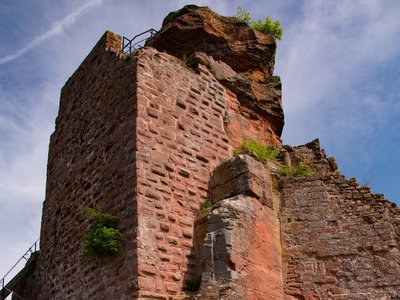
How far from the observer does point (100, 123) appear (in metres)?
9.48

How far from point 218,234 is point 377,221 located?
282 cm

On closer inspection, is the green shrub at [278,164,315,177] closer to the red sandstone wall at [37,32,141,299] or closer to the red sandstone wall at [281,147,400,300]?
the red sandstone wall at [281,147,400,300]

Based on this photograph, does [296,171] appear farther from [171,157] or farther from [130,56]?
[130,56]

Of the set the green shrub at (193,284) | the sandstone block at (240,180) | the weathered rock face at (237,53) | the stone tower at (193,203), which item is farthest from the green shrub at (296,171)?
the green shrub at (193,284)

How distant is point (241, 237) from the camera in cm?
769

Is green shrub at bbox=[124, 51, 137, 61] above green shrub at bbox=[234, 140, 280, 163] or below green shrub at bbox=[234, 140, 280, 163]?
above

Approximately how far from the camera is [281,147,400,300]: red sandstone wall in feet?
26.6

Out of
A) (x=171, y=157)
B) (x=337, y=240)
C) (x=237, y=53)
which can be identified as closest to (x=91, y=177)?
(x=171, y=157)

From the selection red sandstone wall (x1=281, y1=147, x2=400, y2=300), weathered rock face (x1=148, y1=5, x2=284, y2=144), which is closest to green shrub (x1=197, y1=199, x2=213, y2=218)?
red sandstone wall (x1=281, y1=147, x2=400, y2=300)

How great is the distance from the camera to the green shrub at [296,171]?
945cm

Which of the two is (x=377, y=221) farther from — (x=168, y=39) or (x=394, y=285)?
(x=168, y=39)

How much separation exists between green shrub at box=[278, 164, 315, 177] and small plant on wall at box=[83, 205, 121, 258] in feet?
11.0

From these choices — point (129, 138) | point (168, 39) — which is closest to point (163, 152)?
point (129, 138)

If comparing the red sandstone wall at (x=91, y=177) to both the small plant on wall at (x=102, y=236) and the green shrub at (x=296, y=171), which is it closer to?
the small plant on wall at (x=102, y=236)
